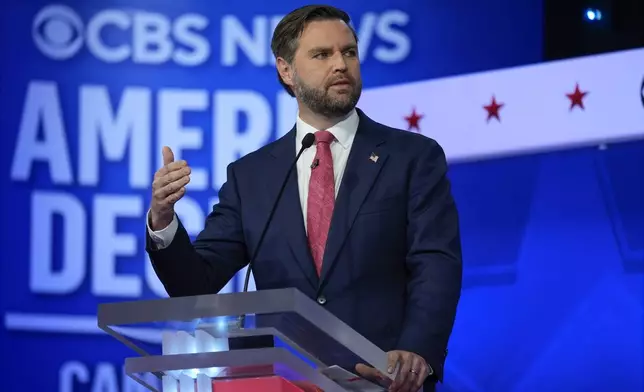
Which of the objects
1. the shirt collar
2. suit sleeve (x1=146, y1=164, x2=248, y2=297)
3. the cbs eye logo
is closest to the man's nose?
the shirt collar

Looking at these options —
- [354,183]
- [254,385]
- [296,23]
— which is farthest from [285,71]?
[254,385]

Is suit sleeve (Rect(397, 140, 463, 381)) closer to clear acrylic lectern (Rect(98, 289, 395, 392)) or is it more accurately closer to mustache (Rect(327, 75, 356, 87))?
mustache (Rect(327, 75, 356, 87))

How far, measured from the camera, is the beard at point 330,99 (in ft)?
8.34

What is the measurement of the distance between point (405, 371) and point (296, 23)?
1.01 metres

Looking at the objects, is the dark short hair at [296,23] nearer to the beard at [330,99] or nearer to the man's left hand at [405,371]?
the beard at [330,99]

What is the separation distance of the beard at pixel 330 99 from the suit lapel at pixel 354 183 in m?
0.08

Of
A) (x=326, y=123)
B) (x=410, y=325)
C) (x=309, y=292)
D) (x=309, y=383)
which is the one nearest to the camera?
(x=309, y=383)

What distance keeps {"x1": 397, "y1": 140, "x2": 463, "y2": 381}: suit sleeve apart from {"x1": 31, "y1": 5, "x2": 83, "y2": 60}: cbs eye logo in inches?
84.5

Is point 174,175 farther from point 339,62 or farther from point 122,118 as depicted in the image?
point 122,118

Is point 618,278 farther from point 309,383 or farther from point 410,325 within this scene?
point 309,383

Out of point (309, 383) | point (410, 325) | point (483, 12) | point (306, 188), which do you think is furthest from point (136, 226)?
point (309, 383)

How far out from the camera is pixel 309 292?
7.91 feet

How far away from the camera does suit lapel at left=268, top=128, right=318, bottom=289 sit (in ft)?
7.93

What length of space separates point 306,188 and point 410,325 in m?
0.46
